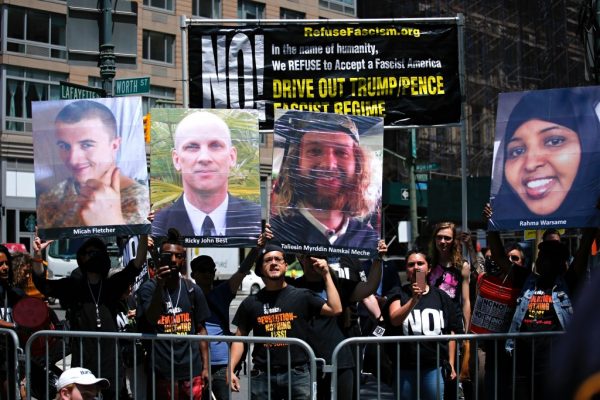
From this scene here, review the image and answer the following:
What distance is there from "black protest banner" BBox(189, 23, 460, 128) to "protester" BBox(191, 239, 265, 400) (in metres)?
1.96

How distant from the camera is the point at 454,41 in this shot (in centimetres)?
908

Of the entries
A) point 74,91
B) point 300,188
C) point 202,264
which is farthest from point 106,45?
point 300,188

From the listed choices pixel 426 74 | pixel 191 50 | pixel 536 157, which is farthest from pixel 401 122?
pixel 536 157

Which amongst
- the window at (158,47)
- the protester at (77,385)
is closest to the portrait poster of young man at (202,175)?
the protester at (77,385)

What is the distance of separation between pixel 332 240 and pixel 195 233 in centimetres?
102

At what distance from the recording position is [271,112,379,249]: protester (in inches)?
258

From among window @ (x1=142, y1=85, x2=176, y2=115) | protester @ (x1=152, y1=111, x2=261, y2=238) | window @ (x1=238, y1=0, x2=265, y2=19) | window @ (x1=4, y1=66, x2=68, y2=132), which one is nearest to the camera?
protester @ (x1=152, y1=111, x2=261, y2=238)

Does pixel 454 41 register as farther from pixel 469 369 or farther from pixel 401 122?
pixel 469 369

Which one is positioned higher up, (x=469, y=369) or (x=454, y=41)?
(x=454, y=41)

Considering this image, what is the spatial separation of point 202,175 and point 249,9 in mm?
41577

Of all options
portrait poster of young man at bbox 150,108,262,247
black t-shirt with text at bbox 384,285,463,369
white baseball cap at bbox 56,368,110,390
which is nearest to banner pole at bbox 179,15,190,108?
portrait poster of young man at bbox 150,108,262,247

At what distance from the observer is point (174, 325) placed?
249 inches

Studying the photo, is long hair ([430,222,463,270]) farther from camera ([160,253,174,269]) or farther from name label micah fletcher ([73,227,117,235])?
name label micah fletcher ([73,227,117,235])

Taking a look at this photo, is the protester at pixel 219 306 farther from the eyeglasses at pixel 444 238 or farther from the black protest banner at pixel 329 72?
the black protest banner at pixel 329 72
